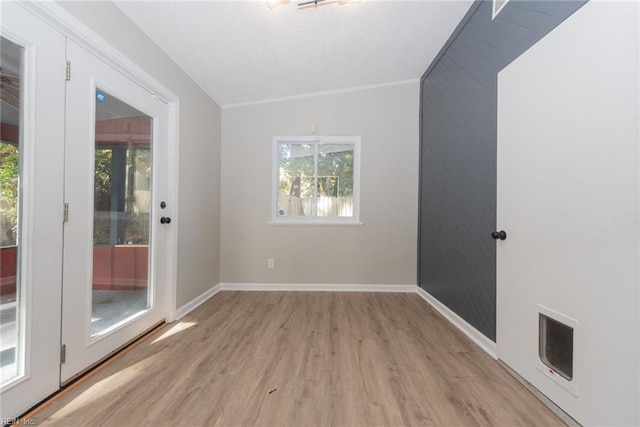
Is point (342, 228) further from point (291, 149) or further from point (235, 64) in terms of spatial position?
point (235, 64)

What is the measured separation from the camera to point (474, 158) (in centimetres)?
202

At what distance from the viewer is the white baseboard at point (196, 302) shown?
2.40 metres

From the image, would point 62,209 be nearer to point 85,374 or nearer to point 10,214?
point 10,214

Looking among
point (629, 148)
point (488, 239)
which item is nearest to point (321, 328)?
point (488, 239)

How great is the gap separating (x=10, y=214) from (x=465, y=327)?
118 inches

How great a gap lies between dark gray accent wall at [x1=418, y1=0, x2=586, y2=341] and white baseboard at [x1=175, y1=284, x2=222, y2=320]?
8.50 feet

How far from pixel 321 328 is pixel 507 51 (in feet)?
8.16

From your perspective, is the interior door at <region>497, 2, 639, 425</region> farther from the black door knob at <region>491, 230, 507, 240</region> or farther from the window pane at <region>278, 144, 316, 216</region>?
the window pane at <region>278, 144, 316, 216</region>

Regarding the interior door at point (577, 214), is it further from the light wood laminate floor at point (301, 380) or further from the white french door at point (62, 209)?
the white french door at point (62, 209)

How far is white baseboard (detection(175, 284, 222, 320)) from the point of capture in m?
2.40

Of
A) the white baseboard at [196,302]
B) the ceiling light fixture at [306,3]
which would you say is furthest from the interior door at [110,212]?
the ceiling light fixture at [306,3]

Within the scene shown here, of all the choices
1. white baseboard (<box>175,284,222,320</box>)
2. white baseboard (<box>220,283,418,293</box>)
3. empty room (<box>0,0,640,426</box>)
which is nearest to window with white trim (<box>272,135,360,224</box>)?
empty room (<box>0,0,640,426</box>)

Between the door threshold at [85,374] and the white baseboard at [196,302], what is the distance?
0.97 feet

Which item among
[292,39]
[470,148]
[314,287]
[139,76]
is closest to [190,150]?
[139,76]
